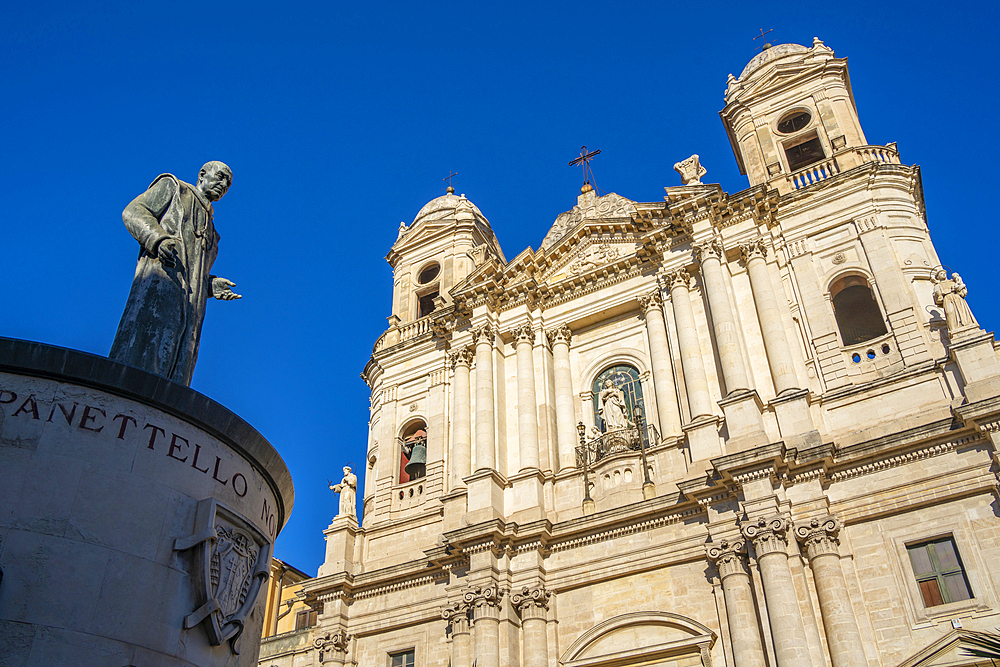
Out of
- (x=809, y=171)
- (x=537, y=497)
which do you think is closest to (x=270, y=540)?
(x=537, y=497)

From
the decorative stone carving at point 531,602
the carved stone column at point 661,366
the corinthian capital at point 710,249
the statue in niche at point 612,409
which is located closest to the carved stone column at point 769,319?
the corinthian capital at point 710,249

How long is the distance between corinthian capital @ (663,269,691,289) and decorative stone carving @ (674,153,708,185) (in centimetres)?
308

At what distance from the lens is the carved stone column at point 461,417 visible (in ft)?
63.8

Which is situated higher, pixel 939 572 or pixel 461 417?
pixel 461 417

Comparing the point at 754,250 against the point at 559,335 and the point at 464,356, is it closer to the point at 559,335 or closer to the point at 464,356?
the point at 559,335

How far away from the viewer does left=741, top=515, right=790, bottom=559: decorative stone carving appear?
45.4 feet

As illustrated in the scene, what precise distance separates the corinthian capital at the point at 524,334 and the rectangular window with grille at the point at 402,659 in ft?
25.5

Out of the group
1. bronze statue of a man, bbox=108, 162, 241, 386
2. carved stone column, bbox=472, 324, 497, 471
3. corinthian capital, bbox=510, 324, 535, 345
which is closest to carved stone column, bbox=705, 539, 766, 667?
carved stone column, bbox=472, 324, 497, 471

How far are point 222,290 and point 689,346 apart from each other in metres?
11.8

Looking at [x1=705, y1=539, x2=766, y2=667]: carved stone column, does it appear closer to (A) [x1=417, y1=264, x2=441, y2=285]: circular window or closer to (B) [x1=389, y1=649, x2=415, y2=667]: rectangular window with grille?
(B) [x1=389, y1=649, x2=415, y2=667]: rectangular window with grille

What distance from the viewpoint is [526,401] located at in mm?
19609

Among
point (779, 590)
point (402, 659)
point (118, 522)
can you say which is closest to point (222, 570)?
point (118, 522)

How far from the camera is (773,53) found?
78.2 ft

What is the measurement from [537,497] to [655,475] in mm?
2612
